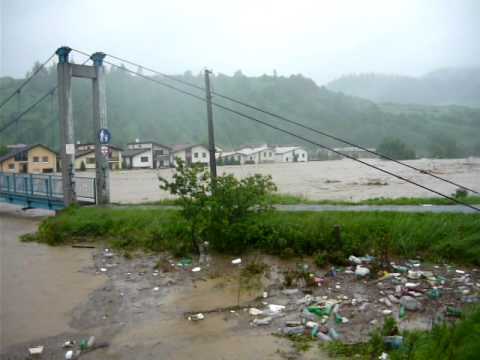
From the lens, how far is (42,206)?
56.0ft

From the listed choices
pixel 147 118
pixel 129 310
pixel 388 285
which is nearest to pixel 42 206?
pixel 129 310

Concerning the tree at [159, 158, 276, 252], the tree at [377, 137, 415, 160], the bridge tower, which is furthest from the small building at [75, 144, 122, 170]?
the tree at [377, 137, 415, 160]

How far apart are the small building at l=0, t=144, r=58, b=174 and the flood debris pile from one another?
30.1 meters

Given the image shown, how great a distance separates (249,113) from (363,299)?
312 ft

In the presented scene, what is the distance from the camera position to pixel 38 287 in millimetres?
8383

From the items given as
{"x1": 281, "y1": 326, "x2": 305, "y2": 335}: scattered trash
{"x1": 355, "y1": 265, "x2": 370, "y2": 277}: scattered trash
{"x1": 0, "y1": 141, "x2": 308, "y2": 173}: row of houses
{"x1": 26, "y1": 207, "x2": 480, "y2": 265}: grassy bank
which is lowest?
{"x1": 281, "y1": 326, "x2": 305, "y2": 335}: scattered trash

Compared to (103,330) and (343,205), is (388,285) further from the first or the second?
(343,205)

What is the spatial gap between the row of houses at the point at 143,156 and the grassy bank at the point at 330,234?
25928 mm

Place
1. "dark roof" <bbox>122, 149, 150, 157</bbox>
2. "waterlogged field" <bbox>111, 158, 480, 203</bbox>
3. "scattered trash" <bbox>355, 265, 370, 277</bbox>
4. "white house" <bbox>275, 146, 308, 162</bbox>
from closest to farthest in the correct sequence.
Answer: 1. "scattered trash" <bbox>355, 265, 370, 277</bbox>
2. "waterlogged field" <bbox>111, 158, 480, 203</bbox>
3. "dark roof" <bbox>122, 149, 150, 157</bbox>
4. "white house" <bbox>275, 146, 308, 162</bbox>

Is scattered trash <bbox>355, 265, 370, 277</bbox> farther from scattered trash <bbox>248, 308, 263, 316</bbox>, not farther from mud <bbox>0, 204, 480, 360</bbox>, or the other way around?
scattered trash <bbox>248, 308, 263, 316</bbox>

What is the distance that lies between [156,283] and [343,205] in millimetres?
6341

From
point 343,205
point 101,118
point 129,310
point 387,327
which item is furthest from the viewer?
point 101,118

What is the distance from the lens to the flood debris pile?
18.5ft

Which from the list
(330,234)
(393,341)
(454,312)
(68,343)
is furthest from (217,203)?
(393,341)
